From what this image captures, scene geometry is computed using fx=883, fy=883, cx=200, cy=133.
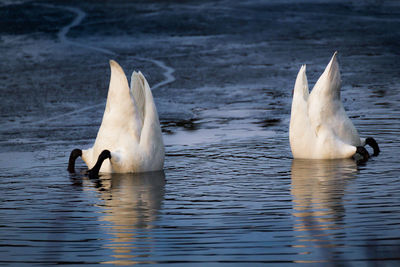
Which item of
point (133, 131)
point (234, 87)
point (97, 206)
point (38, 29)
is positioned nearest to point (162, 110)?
point (234, 87)

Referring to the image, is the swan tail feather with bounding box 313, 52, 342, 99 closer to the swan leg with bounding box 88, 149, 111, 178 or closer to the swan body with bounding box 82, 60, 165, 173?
the swan body with bounding box 82, 60, 165, 173

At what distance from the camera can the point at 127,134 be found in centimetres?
1052

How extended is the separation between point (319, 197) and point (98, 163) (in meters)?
2.77

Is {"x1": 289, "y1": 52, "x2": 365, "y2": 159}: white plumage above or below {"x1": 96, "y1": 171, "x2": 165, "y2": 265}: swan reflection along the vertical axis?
above

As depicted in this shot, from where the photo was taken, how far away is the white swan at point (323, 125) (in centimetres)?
1113

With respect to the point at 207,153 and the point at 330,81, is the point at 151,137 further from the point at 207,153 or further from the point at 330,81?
the point at 330,81

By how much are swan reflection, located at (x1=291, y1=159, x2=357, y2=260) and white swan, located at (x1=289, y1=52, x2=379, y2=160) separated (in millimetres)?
139

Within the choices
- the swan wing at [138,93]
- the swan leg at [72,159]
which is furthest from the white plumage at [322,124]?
the swan leg at [72,159]

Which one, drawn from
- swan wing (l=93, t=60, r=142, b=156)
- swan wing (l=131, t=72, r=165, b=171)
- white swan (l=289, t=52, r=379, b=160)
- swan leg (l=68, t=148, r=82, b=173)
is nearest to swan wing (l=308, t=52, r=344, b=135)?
white swan (l=289, t=52, r=379, b=160)

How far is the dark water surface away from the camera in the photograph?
7.37 metres

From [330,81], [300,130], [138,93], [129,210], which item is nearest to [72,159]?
[138,93]

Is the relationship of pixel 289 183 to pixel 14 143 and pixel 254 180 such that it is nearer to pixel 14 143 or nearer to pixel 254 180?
pixel 254 180

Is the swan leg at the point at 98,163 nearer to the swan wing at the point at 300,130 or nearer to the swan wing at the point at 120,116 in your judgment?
the swan wing at the point at 120,116

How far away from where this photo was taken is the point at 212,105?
1627 centimetres
